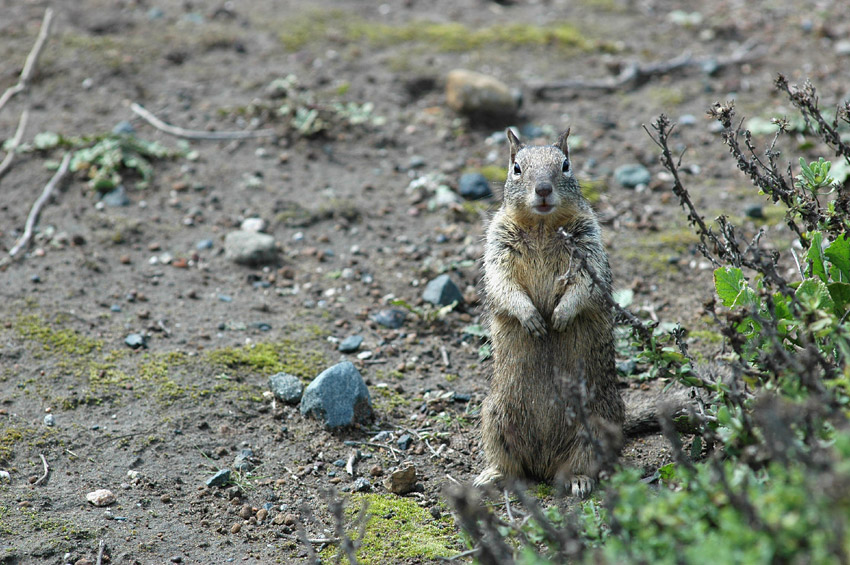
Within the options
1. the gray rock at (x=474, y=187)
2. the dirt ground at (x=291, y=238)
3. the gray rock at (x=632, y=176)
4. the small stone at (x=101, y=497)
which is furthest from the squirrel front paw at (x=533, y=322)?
the gray rock at (x=632, y=176)

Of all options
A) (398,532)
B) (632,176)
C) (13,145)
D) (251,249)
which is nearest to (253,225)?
(251,249)

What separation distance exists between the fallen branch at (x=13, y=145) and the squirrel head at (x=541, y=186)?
15.9ft

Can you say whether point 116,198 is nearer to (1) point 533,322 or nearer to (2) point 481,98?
(2) point 481,98

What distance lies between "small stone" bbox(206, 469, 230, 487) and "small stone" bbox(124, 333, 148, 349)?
1.44 metres

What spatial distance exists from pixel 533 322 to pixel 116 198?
4392 millimetres

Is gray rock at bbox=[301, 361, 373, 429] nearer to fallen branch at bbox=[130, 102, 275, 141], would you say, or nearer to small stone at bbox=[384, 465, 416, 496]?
small stone at bbox=[384, 465, 416, 496]

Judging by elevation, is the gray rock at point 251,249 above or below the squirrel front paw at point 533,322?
below

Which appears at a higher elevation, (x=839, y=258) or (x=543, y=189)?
(x=839, y=258)

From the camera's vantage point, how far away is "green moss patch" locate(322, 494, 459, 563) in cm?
397

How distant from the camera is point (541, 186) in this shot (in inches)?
180

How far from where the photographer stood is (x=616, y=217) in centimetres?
713

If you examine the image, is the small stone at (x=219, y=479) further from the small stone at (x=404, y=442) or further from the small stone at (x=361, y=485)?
the small stone at (x=404, y=442)

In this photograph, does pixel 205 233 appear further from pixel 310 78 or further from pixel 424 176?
pixel 310 78

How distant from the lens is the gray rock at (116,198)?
720 centimetres
